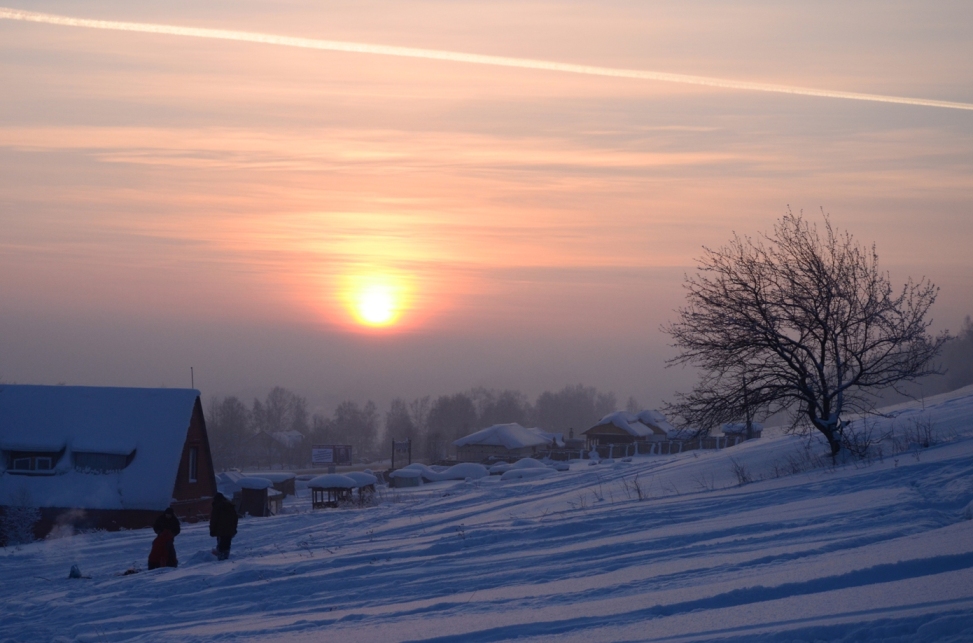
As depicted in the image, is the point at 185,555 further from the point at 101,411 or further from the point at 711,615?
the point at 101,411

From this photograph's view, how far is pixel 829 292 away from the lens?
16516 millimetres

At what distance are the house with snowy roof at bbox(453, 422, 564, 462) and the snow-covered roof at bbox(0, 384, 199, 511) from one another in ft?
136

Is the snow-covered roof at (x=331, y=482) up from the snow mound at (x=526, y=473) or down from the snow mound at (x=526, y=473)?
up

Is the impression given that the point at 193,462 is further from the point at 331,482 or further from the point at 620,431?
the point at 620,431

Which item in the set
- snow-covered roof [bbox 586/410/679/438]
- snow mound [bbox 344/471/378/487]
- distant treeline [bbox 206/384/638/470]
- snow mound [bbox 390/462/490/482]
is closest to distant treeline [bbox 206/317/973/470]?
distant treeline [bbox 206/384/638/470]

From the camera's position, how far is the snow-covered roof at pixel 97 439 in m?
33.6

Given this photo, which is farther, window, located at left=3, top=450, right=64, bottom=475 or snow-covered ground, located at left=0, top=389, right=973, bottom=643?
window, located at left=3, top=450, right=64, bottom=475

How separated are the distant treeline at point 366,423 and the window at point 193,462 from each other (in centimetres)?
6325

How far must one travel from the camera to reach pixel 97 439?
35125 mm

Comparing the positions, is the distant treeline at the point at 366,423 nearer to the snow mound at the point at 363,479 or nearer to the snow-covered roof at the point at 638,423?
the snow-covered roof at the point at 638,423

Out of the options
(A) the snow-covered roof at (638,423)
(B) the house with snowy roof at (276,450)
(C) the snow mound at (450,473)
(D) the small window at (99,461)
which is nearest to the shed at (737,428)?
(C) the snow mound at (450,473)

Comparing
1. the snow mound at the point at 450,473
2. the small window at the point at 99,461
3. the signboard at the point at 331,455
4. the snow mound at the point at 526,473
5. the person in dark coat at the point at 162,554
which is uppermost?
the small window at the point at 99,461

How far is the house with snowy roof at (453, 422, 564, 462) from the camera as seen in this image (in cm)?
7575

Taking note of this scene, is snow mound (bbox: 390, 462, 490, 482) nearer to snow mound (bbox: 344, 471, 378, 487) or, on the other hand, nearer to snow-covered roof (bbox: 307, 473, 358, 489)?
snow mound (bbox: 344, 471, 378, 487)
